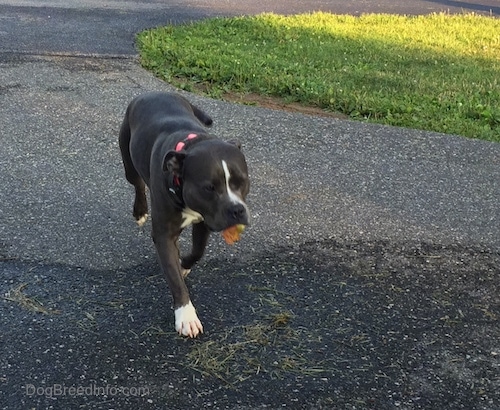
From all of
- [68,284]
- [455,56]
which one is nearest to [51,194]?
[68,284]

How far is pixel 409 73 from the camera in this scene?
9.72 meters

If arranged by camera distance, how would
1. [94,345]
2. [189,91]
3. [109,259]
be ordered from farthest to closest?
[189,91]
[109,259]
[94,345]

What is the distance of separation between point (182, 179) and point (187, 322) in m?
0.69

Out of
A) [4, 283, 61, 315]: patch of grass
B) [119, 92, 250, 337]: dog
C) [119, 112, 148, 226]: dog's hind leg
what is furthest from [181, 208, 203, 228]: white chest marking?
[119, 112, 148, 226]: dog's hind leg

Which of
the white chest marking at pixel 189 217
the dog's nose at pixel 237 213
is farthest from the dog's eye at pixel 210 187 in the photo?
the white chest marking at pixel 189 217

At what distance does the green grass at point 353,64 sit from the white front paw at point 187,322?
4.30 metres

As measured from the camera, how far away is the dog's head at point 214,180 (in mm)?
3645

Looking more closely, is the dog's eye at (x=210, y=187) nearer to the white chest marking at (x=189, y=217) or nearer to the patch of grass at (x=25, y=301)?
the white chest marking at (x=189, y=217)

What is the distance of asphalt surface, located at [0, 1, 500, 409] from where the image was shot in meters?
3.60

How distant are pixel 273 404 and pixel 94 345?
922mm

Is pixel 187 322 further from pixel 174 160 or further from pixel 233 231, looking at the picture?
pixel 174 160

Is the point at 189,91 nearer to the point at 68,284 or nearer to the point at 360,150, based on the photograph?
the point at 360,150

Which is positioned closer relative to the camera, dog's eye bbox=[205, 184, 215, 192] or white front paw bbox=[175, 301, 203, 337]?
dog's eye bbox=[205, 184, 215, 192]

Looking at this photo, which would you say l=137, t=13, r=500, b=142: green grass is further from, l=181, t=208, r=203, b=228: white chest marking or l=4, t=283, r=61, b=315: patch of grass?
l=4, t=283, r=61, b=315: patch of grass
